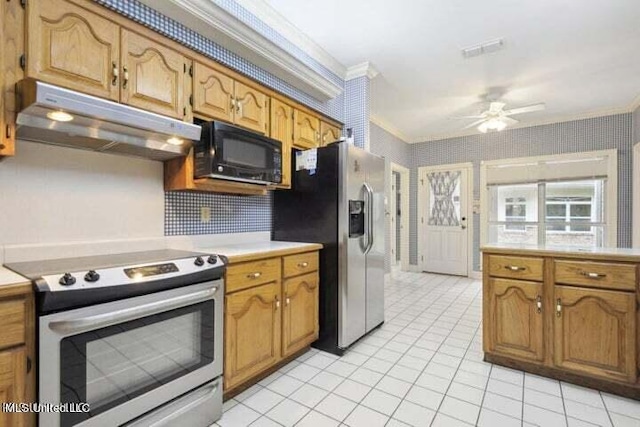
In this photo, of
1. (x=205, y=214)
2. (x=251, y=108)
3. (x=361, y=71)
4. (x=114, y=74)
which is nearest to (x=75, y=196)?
(x=114, y=74)

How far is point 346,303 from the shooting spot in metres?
2.55

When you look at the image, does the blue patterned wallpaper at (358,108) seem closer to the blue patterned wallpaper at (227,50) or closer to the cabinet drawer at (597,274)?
the blue patterned wallpaper at (227,50)

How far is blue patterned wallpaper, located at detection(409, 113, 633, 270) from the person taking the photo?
4551 millimetres

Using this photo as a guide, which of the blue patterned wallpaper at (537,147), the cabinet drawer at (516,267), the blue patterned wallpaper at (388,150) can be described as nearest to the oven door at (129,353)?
the cabinet drawer at (516,267)

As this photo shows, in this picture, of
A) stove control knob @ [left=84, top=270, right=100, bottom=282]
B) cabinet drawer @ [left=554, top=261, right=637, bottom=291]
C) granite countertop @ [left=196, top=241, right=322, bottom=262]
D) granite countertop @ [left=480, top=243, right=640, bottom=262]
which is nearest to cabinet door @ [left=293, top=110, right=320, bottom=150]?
granite countertop @ [left=196, top=241, right=322, bottom=262]

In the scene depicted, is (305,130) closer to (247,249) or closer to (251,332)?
(247,249)

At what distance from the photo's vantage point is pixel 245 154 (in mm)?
2141

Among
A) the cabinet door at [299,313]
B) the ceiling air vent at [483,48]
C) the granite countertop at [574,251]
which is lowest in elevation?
the cabinet door at [299,313]

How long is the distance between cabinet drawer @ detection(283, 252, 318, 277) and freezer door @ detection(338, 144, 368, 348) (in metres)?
0.21

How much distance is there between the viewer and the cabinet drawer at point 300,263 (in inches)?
88.6

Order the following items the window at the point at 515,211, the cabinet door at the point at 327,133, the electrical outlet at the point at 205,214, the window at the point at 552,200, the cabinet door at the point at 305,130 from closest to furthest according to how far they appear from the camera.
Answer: the electrical outlet at the point at 205,214
the cabinet door at the point at 305,130
the cabinet door at the point at 327,133
the window at the point at 552,200
the window at the point at 515,211

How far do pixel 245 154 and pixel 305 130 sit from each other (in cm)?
81

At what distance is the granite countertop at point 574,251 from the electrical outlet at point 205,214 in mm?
2055

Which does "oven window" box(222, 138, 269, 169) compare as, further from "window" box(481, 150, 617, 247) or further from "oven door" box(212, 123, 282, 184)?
"window" box(481, 150, 617, 247)
